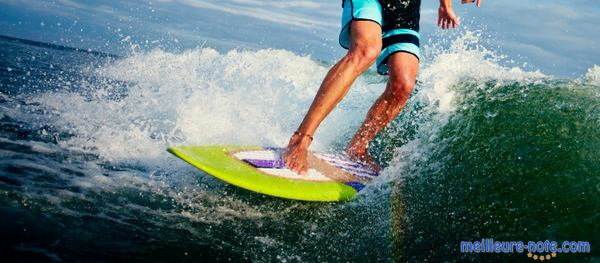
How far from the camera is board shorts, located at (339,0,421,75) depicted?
11.6ft

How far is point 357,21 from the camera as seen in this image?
132 inches

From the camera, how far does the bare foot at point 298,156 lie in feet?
10.4

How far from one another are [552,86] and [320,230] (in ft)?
10.2

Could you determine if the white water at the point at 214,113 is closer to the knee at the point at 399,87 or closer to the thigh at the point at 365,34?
the knee at the point at 399,87

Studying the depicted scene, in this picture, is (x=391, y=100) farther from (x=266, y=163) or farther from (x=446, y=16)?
(x=266, y=163)

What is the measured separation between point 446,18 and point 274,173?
2133 millimetres

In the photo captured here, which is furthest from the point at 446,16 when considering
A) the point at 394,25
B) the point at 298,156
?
the point at 298,156

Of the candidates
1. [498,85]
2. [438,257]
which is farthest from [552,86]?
[438,257]

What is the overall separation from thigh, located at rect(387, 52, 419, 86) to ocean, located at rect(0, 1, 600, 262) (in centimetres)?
58

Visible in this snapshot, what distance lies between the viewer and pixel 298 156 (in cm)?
319

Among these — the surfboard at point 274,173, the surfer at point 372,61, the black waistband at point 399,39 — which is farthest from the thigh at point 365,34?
the surfboard at point 274,173

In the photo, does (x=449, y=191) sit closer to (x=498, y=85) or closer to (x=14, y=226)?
(x=498, y=85)

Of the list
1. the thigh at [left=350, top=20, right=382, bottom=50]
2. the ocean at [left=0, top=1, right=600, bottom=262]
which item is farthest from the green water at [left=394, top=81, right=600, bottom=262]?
the thigh at [left=350, top=20, right=382, bottom=50]

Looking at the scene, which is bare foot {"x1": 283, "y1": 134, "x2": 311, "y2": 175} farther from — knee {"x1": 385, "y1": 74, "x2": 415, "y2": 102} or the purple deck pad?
knee {"x1": 385, "y1": 74, "x2": 415, "y2": 102}
